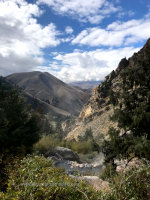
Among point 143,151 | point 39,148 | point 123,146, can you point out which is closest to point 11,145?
point 39,148

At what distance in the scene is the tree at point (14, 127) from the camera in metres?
8.99

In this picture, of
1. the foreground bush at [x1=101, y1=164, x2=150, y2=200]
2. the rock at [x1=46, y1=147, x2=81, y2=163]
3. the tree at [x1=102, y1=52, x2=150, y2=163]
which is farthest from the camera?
the rock at [x1=46, y1=147, x2=81, y2=163]

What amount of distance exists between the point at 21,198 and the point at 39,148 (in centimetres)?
1269

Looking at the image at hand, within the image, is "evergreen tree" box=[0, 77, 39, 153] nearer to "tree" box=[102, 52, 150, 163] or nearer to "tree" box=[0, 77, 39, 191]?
"tree" box=[0, 77, 39, 191]

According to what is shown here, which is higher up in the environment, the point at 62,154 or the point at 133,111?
the point at 133,111

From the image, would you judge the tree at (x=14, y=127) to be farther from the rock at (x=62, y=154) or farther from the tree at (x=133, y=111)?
the tree at (x=133, y=111)

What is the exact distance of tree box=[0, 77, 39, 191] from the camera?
899cm

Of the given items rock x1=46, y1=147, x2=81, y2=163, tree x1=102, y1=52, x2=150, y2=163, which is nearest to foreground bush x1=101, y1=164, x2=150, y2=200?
tree x1=102, y1=52, x2=150, y2=163

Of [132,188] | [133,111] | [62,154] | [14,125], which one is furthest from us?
[62,154]

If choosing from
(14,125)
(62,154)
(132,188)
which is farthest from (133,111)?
(62,154)

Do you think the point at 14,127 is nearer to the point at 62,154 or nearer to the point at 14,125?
the point at 14,125

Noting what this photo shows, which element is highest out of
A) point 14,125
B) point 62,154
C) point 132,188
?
point 14,125

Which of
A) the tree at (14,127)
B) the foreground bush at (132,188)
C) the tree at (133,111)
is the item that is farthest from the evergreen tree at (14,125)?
the foreground bush at (132,188)

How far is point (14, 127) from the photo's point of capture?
985 centimetres
